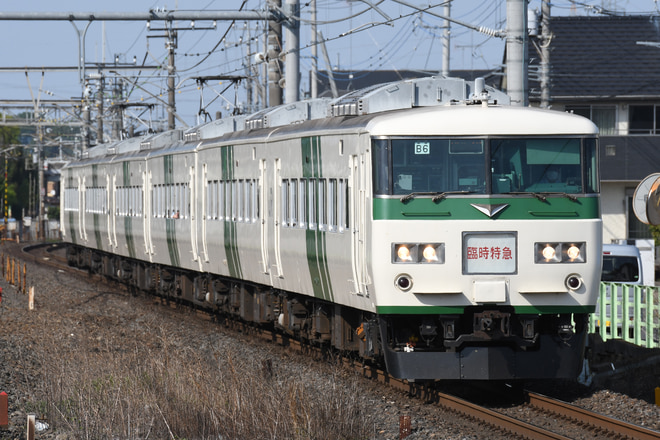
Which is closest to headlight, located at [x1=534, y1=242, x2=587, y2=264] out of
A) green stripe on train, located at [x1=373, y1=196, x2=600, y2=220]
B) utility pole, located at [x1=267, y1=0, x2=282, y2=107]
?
green stripe on train, located at [x1=373, y1=196, x2=600, y2=220]

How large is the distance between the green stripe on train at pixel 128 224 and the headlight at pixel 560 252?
A: 49.6 ft

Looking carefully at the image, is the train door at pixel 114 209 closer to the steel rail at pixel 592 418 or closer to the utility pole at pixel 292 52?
the utility pole at pixel 292 52

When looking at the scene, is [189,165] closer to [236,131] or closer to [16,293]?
[236,131]

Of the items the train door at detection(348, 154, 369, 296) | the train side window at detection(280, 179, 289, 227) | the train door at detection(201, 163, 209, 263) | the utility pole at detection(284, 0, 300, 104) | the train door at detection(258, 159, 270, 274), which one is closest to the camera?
the train door at detection(348, 154, 369, 296)

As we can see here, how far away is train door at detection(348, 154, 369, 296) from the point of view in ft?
37.4

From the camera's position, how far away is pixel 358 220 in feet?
38.2

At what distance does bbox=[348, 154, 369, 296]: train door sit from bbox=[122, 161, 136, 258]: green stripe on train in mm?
13633

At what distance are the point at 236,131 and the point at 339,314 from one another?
5.74 m

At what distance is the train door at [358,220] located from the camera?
11406mm

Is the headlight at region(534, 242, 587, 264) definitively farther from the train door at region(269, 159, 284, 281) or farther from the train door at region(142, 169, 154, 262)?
the train door at region(142, 169, 154, 262)

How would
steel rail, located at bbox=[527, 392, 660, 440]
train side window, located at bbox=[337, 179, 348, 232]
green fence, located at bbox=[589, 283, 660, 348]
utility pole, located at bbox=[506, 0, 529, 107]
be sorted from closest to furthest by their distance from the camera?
1. steel rail, located at bbox=[527, 392, 660, 440]
2. train side window, located at bbox=[337, 179, 348, 232]
3. utility pole, located at bbox=[506, 0, 529, 107]
4. green fence, located at bbox=[589, 283, 660, 348]

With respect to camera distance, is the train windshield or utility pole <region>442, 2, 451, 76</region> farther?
utility pole <region>442, 2, 451, 76</region>

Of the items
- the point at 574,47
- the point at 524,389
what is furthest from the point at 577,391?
the point at 574,47

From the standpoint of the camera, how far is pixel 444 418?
422 inches
